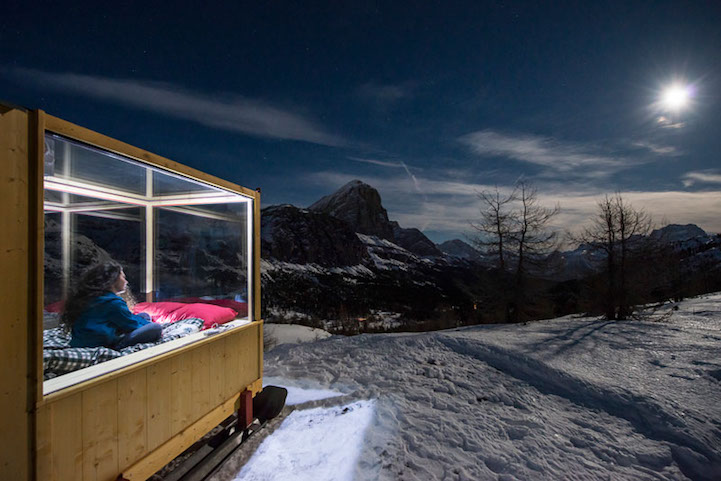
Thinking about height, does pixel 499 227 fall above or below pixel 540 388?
above

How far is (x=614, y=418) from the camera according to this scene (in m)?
3.80

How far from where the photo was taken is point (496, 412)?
3955 mm

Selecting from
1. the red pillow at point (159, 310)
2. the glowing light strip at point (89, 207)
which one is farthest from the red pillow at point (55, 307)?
the red pillow at point (159, 310)

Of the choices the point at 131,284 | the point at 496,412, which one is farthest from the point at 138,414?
the point at 496,412

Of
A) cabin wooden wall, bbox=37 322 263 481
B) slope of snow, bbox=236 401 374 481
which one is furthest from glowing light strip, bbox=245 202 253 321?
slope of snow, bbox=236 401 374 481

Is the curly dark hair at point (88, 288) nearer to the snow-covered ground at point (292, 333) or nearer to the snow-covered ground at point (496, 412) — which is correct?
the snow-covered ground at point (496, 412)

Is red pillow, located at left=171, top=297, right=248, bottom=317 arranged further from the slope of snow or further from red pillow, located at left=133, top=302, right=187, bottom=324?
the slope of snow

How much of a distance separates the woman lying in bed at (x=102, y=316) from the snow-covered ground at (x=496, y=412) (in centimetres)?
152

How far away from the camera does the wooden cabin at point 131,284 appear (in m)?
1.62

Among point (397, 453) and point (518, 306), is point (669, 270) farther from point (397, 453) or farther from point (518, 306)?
point (397, 453)

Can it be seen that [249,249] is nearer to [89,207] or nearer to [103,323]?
[103,323]

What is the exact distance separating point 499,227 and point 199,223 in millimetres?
12004

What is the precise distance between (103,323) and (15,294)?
1206 millimetres

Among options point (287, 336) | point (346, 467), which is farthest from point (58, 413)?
point (287, 336)
